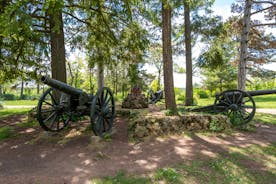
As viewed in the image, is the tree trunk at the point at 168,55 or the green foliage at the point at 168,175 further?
the tree trunk at the point at 168,55

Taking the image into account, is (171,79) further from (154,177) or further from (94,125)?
(154,177)

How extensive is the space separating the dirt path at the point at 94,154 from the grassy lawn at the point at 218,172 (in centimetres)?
20

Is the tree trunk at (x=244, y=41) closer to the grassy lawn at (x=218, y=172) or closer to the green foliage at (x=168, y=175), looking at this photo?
the grassy lawn at (x=218, y=172)

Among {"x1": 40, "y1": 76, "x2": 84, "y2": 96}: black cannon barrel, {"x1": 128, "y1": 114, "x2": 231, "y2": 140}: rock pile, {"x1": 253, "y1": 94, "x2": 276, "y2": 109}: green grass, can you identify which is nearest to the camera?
{"x1": 40, "y1": 76, "x2": 84, "y2": 96}: black cannon barrel

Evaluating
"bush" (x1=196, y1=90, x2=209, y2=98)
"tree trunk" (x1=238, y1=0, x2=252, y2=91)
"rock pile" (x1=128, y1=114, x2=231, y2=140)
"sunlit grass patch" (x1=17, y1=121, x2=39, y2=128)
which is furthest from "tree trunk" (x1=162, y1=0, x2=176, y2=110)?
"bush" (x1=196, y1=90, x2=209, y2=98)

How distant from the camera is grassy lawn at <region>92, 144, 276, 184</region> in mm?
2796

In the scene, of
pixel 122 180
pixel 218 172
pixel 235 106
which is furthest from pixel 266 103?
pixel 122 180

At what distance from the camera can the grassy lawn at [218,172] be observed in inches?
110

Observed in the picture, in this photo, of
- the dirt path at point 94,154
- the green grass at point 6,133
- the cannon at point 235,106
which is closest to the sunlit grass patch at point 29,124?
the green grass at point 6,133

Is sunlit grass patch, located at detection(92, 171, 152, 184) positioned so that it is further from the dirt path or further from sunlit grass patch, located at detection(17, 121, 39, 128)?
sunlit grass patch, located at detection(17, 121, 39, 128)

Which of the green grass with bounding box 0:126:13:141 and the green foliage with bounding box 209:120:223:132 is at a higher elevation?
the green foliage with bounding box 209:120:223:132

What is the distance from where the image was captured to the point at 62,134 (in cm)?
501

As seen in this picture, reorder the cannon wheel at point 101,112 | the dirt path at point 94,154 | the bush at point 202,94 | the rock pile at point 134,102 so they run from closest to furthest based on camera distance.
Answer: the dirt path at point 94,154 < the cannon wheel at point 101,112 < the rock pile at point 134,102 < the bush at point 202,94

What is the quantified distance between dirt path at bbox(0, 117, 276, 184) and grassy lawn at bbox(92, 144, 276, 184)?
0.67 ft
